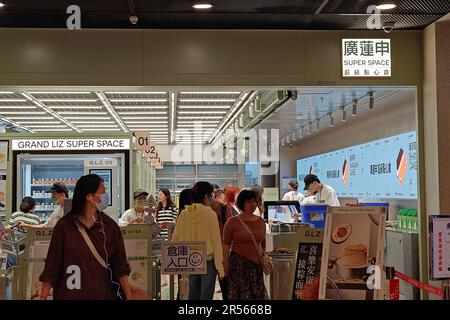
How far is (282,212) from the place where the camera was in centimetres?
914

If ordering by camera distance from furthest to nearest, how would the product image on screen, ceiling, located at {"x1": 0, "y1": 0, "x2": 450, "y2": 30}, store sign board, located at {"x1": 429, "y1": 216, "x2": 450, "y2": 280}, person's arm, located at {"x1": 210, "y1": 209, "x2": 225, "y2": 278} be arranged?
the product image on screen → ceiling, located at {"x1": 0, "y1": 0, "x2": 450, "y2": 30} → person's arm, located at {"x1": 210, "y1": 209, "x2": 225, "y2": 278} → store sign board, located at {"x1": 429, "y1": 216, "x2": 450, "y2": 280}

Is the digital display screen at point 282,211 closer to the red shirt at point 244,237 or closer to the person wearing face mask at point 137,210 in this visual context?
the person wearing face mask at point 137,210

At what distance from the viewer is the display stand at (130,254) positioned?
5.05 metres

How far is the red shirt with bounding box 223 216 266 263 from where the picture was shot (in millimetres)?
5977

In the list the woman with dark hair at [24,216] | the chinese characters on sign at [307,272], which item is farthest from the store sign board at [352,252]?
the woman with dark hair at [24,216]

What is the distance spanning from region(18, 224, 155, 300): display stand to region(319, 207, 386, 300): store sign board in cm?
151


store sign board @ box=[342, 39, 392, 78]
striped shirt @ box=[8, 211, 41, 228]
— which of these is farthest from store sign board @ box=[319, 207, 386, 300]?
striped shirt @ box=[8, 211, 41, 228]

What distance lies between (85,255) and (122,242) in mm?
273

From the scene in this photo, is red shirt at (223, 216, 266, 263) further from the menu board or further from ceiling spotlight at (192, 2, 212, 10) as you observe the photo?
the menu board

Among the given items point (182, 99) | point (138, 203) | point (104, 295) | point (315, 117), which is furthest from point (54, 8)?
point (315, 117)

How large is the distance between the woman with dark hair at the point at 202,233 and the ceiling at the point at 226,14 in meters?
1.91

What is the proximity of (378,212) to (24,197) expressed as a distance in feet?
21.0

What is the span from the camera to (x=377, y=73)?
735 centimetres

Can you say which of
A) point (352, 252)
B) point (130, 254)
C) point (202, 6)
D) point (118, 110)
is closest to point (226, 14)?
point (202, 6)
